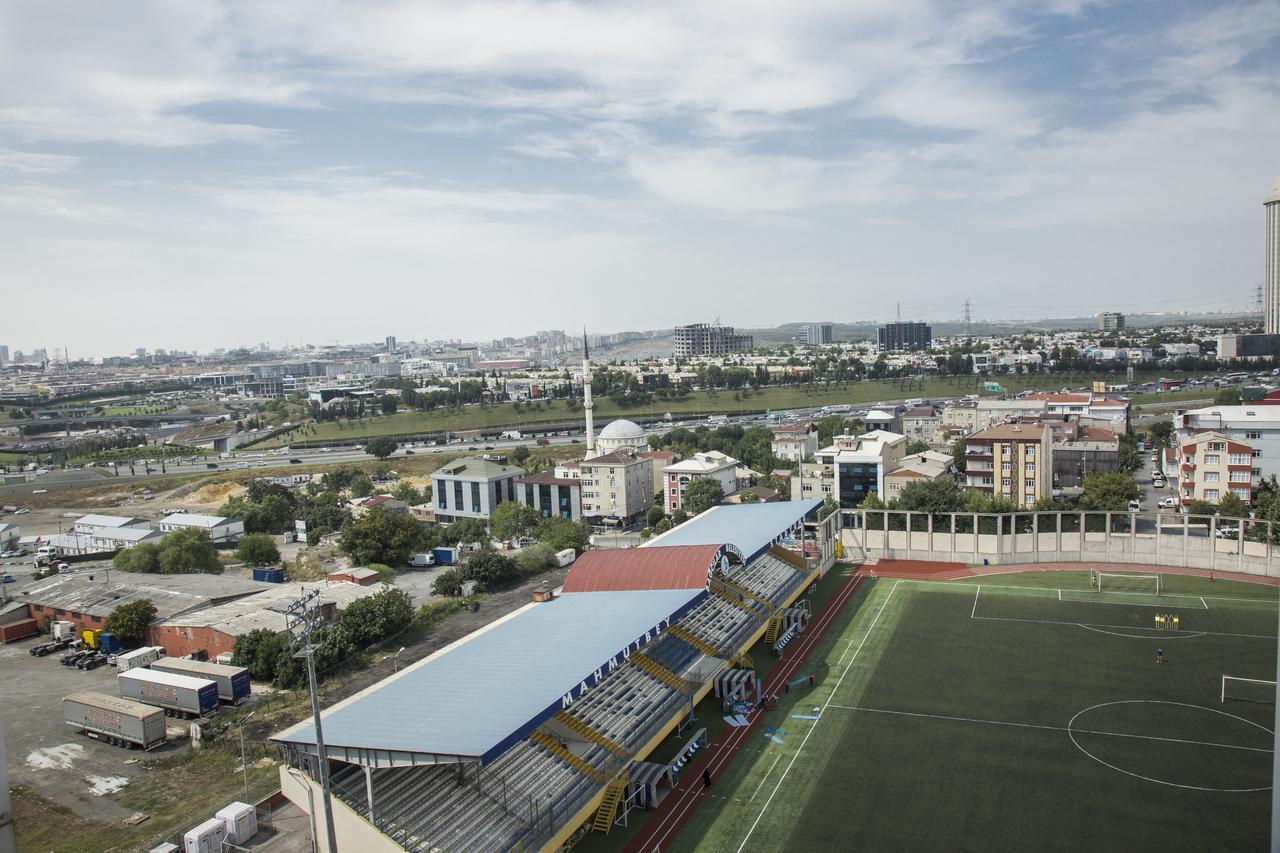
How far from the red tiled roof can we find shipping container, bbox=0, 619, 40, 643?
920 inches

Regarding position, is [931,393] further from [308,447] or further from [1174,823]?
[1174,823]

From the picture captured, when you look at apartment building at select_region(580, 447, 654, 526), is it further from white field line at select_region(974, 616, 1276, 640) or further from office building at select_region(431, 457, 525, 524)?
white field line at select_region(974, 616, 1276, 640)

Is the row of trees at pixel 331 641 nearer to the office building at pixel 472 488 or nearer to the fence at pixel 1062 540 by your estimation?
the fence at pixel 1062 540

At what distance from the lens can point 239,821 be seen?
58.0 ft

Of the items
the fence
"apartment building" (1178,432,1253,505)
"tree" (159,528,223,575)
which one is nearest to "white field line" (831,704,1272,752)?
the fence

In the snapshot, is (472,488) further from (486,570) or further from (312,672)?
(312,672)

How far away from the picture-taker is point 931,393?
116 m

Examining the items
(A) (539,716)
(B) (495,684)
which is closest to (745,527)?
(B) (495,684)

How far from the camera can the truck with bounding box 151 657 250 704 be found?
27.1 metres

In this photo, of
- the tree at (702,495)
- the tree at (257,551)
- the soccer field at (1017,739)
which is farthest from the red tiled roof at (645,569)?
the tree at (702,495)

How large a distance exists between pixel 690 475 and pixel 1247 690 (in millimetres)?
38990

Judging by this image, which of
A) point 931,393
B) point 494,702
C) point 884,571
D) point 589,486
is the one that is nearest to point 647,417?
point 931,393

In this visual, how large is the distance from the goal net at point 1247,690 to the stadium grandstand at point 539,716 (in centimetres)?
1246

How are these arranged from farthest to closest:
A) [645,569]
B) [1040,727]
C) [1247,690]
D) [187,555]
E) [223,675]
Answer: [187,555], [223,675], [645,569], [1247,690], [1040,727]
